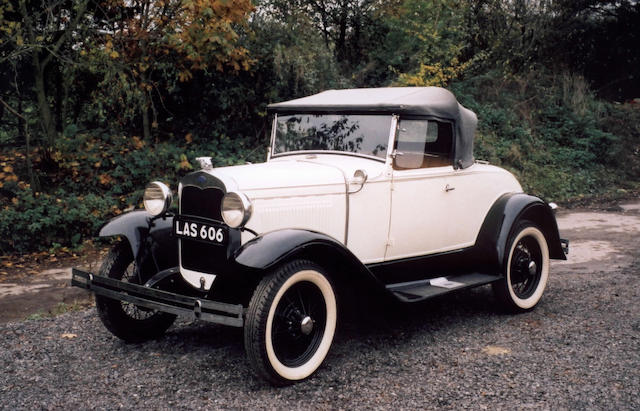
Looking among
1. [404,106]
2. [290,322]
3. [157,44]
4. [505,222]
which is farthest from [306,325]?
[157,44]

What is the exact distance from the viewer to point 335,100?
15.4ft

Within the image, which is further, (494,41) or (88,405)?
(494,41)

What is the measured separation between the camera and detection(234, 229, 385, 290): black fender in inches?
129

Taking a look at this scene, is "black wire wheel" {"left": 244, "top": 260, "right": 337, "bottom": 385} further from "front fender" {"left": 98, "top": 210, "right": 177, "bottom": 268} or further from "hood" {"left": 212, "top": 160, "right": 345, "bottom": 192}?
"front fender" {"left": 98, "top": 210, "right": 177, "bottom": 268}

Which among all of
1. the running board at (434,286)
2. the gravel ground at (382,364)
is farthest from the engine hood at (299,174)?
the gravel ground at (382,364)

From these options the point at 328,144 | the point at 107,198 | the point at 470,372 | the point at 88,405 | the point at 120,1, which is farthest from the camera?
the point at 120,1

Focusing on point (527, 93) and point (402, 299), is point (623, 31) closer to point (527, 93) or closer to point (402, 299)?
point (527, 93)

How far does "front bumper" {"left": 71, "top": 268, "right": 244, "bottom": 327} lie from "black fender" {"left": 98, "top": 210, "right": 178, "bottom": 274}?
396mm

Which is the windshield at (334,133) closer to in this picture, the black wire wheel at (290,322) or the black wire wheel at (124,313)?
the black wire wheel at (290,322)

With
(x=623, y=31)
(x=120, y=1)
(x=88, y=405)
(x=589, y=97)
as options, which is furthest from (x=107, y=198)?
(x=623, y=31)

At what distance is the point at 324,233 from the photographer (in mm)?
3879

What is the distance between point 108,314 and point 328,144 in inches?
79.7

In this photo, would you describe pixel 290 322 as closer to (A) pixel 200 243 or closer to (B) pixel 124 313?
(A) pixel 200 243

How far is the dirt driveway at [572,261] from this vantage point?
17.6 feet
